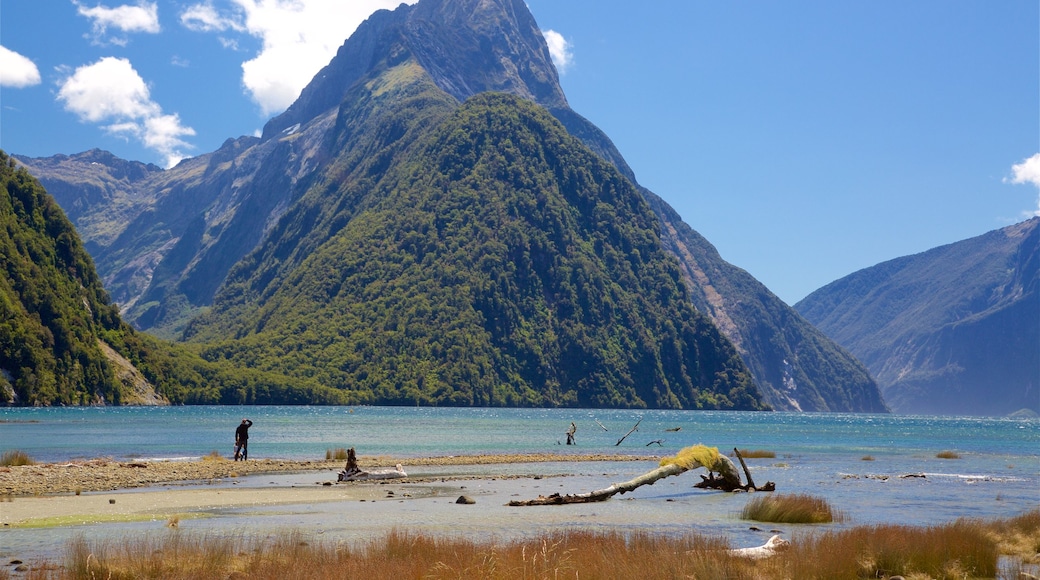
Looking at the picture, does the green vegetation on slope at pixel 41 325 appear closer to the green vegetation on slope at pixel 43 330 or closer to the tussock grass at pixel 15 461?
the green vegetation on slope at pixel 43 330

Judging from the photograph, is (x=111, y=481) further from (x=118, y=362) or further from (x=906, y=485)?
(x=118, y=362)

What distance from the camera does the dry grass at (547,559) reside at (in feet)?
52.7

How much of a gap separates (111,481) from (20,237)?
17217cm

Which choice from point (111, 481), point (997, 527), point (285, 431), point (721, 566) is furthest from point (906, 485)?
point (285, 431)

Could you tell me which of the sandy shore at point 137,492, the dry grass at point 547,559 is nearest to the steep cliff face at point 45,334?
the sandy shore at point 137,492

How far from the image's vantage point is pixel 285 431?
9744cm

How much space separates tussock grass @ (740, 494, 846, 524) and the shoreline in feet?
72.4

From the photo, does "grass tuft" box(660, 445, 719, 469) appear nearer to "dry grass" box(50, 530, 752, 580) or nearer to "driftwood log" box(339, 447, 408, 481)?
"driftwood log" box(339, 447, 408, 481)

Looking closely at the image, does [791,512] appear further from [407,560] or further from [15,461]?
[15,461]

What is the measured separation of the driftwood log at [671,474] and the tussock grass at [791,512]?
5.48 m

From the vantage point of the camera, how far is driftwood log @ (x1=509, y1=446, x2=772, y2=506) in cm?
3275

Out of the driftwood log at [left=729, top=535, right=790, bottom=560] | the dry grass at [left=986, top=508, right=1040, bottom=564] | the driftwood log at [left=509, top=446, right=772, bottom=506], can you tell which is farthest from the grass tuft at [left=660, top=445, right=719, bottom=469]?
the driftwood log at [left=729, top=535, right=790, bottom=560]

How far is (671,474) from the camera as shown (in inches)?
1464

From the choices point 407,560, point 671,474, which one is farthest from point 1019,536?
point 407,560
